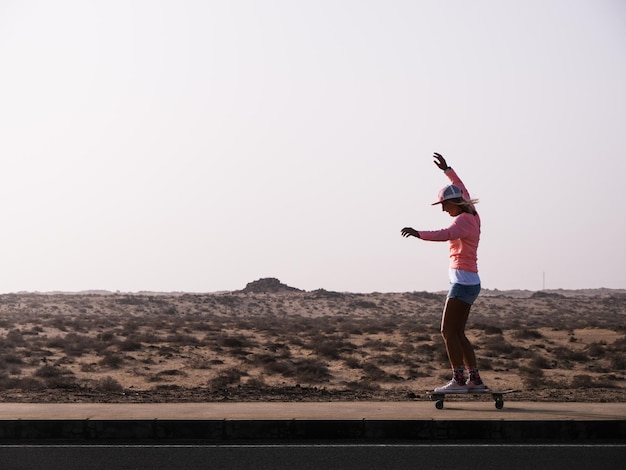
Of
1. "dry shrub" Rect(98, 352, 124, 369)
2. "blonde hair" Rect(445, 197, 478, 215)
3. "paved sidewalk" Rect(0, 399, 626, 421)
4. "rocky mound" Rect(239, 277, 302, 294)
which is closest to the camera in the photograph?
"paved sidewalk" Rect(0, 399, 626, 421)

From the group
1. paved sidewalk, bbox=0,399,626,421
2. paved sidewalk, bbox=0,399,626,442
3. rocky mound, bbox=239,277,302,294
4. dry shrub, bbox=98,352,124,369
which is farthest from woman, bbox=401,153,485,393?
rocky mound, bbox=239,277,302,294

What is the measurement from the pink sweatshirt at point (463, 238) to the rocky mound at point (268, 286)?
107 meters

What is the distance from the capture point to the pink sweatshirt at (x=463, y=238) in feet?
40.2

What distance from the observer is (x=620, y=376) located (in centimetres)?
2762

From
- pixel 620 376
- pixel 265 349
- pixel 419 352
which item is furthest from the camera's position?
pixel 265 349

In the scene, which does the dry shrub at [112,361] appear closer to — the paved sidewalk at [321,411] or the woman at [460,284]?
the paved sidewalk at [321,411]

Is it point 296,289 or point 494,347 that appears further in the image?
point 296,289

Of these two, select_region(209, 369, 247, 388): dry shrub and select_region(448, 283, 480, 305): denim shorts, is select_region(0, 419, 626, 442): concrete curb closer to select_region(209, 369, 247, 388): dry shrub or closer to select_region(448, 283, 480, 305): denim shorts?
select_region(448, 283, 480, 305): denim shorts

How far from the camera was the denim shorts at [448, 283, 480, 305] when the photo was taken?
12.4m

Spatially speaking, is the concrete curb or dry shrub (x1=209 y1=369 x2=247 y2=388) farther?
dry shrub (x1=209 y1=369 x2=247 y2=388)
